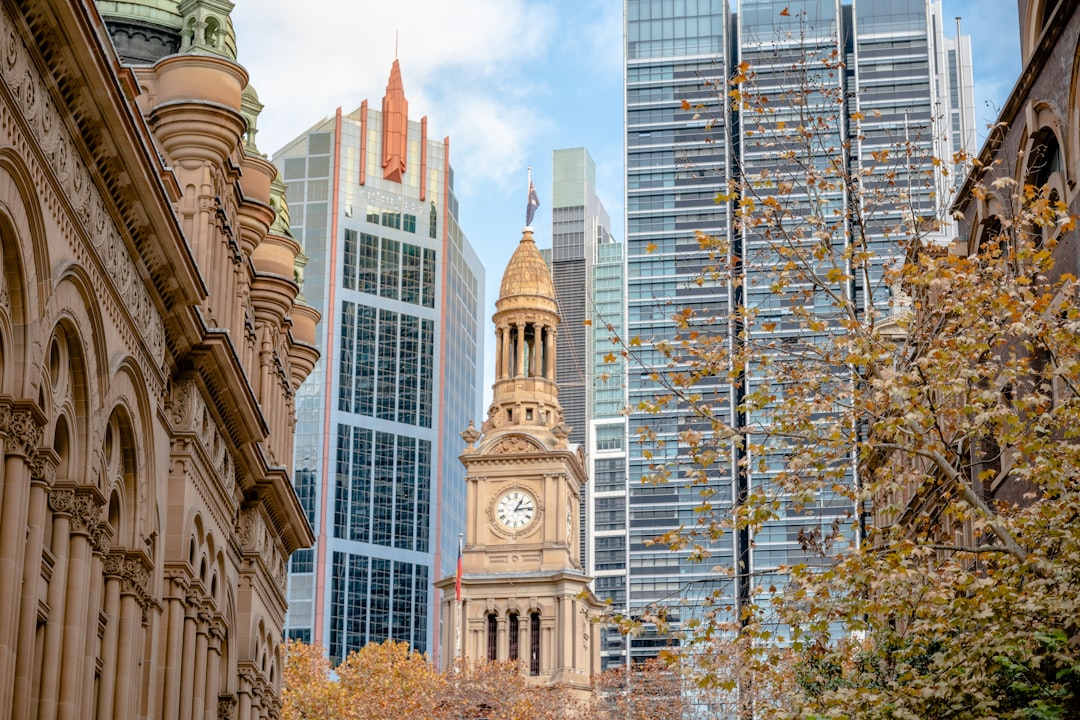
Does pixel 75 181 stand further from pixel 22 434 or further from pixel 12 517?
pixel 12 517

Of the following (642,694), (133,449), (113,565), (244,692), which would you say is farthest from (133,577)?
(642,694)

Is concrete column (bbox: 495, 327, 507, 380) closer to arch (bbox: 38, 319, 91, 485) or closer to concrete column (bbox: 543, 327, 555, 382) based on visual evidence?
concrete column (bbox: 543, 327, 555, 382)

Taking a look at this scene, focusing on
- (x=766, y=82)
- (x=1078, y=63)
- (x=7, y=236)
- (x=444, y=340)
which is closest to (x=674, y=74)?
(x=766, y=82)

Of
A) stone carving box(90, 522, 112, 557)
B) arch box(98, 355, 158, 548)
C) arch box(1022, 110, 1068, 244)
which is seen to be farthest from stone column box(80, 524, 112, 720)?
arch box(1022, 110, 1068, 244)

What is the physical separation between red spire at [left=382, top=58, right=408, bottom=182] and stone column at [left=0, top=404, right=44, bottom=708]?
14569cm

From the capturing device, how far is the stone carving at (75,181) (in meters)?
23.2

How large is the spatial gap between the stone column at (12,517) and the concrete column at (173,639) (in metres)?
11.1

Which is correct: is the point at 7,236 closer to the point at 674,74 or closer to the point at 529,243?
the point at 529,243

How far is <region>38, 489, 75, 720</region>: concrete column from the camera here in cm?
2636

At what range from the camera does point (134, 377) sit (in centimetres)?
3169

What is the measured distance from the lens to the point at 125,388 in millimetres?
31141

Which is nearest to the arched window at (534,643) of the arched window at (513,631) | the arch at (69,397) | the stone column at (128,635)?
the arched window at (513,631)

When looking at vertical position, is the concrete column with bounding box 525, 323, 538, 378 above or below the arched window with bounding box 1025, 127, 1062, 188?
above

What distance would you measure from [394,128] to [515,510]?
68.7 m
